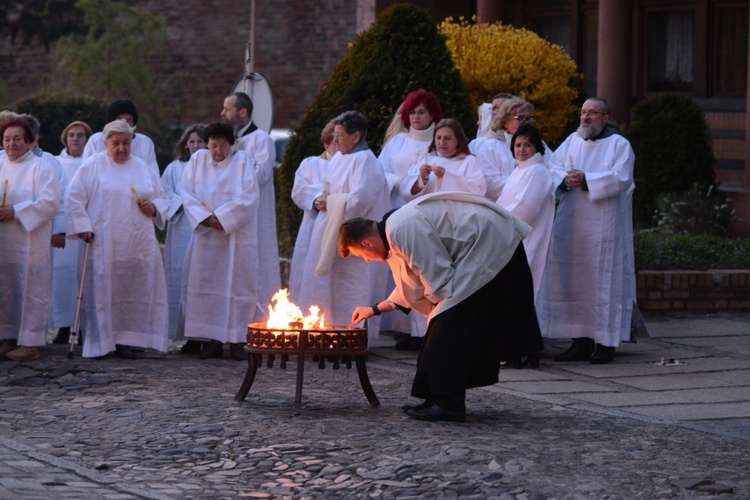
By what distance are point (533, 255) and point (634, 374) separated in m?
1.27

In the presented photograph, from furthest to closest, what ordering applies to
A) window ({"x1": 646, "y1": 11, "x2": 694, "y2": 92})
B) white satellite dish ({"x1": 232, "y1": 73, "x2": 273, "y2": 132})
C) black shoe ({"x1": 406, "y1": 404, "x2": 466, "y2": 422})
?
window ({"x1": 646, "y1": 11, "x2": 694, "y2": 92})
white satellite dish ({"x1": 232, "y1": 73, "x2": 273, "y2": 132})
black shoe ({"x1": 406, "y1": 404, "x2": 466, "y2": 422})

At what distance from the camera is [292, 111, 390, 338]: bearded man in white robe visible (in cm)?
1096

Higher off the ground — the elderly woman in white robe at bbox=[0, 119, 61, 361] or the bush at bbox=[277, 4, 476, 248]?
the bush at bbox=[277, 4, 476, 248]

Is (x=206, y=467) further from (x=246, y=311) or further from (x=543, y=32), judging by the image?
(x=543, y=32)

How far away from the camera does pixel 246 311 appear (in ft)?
36.9

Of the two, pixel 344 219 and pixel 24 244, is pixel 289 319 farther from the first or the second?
pixel 24 244

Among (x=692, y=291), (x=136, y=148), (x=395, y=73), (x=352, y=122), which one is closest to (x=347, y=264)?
(x=352, y=122)

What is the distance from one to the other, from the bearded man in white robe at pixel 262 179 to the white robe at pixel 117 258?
881 mm

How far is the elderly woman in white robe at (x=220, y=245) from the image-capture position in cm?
1112

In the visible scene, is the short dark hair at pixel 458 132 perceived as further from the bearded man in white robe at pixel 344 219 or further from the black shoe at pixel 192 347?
the black shoe at pixel 192 347

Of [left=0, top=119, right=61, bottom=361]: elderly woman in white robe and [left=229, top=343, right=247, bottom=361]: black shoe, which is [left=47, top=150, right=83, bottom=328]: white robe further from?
[left=229, top=343, right=247, bottom=361]: black shoe

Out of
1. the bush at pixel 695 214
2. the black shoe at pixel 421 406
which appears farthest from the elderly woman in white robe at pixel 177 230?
the bush at pixel 695 214

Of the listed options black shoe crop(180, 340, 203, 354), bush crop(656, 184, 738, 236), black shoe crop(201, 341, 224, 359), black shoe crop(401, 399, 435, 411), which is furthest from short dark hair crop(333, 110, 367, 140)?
bush crop(656, 184, 738, 236)

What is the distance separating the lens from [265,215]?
11.7 metres
